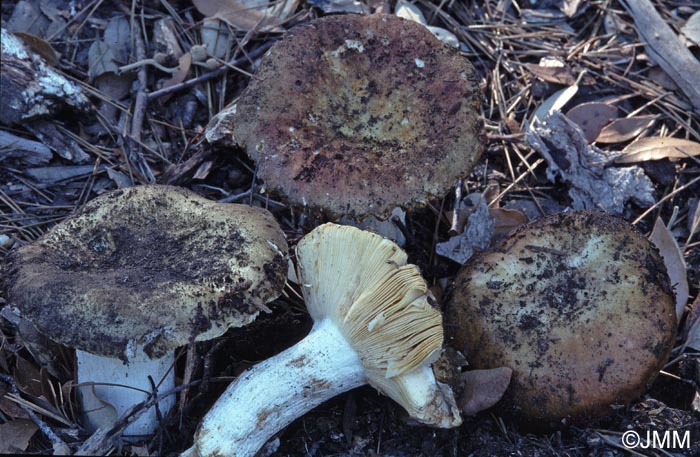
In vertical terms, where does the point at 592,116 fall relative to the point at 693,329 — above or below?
above

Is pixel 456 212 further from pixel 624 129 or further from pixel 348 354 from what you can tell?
pixel 348 354

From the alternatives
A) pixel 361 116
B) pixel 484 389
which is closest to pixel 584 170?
pixel 361 116

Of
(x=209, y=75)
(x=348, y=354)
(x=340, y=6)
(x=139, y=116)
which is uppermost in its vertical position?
(x=340, y=6)

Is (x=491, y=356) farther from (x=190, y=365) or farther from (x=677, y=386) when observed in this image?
(x=190, y=365)

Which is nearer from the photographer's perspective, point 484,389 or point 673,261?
point 484,389

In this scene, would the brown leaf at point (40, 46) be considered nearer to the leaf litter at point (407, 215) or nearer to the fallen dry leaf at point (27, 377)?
the leaf litter at point (407, 215)

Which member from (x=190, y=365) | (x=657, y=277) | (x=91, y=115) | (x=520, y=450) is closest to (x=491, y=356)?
(x=520, y=450)

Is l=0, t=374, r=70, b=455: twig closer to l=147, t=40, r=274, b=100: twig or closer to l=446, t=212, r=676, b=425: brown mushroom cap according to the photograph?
l=446, t=212, r=676, b=425: brown mushroom cap
